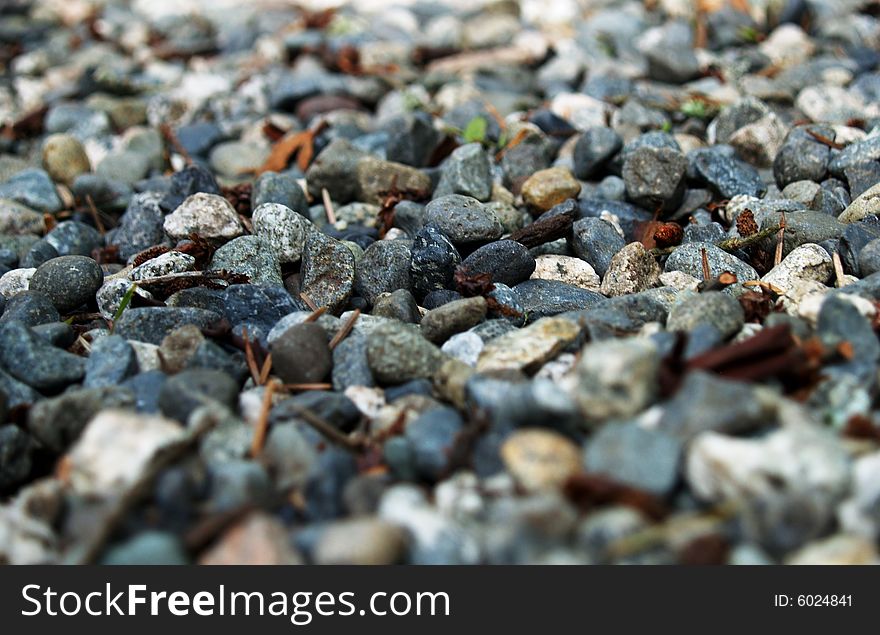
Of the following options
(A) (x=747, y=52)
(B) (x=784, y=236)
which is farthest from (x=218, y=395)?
(A) (x=747, y=52)

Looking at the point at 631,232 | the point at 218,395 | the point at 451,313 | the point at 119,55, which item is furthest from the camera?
the point at 119,55

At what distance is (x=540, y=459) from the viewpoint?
2.30m

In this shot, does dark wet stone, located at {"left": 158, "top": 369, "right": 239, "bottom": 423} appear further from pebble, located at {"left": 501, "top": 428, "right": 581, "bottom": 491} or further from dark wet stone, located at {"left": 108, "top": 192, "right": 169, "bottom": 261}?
dark wet stone, located at {"left": 108, "top": 192, "right": 169, "bottom": 261}

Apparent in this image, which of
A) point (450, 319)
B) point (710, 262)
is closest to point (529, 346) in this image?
point (450, 319)

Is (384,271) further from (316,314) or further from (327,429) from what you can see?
(327,429)

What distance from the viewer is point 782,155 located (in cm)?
437

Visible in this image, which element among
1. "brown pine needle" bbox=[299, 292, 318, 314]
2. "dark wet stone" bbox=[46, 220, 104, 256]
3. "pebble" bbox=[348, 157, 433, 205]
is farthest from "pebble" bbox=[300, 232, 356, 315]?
"dark wet stone" bbox=[46, 220, 104, 256]

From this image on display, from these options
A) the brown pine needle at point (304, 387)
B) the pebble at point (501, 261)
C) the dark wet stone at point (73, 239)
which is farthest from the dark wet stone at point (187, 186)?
the brown pine needle at point (304, 387)

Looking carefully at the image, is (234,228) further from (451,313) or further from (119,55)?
(119,55)

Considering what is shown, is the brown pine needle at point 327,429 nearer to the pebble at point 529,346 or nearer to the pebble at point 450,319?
the pebble at point 529,346

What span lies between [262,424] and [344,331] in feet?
2.21

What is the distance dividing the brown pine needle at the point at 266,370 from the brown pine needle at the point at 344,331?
0.24 meters

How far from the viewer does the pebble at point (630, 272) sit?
3.63 m
